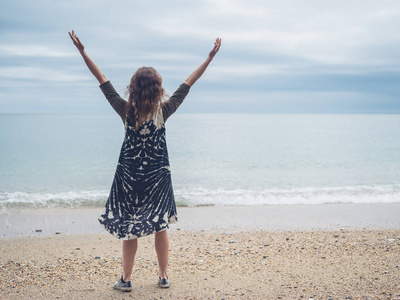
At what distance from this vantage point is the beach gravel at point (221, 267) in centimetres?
417

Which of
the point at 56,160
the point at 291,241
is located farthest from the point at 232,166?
the point at 291,241

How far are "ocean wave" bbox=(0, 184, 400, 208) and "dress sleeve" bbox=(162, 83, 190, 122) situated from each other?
7.85m

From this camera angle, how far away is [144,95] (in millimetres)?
3715

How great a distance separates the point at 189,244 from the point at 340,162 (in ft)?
67.7

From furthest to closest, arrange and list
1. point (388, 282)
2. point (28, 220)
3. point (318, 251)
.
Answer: point (28, 220)
point (318, 251)
point (388, 282)

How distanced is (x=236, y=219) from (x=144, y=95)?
5.86 m

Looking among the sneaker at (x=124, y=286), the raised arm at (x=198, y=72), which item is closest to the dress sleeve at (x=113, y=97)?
the raised arm at (x=198, y=72)

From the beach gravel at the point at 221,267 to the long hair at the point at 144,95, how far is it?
194 centimetres

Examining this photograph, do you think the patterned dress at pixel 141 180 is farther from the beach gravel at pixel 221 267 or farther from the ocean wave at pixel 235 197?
the ocean wave at pixel 235 197

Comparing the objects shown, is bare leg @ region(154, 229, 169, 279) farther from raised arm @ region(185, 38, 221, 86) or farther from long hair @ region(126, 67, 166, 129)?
raised arm @ region(185, 38, 221, 86)

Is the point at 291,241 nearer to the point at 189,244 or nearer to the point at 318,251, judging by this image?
the point at 318,251

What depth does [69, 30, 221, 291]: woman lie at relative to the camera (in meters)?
3.76

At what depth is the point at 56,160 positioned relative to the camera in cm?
2458

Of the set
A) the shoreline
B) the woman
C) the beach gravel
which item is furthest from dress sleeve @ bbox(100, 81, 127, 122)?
the shoreline
